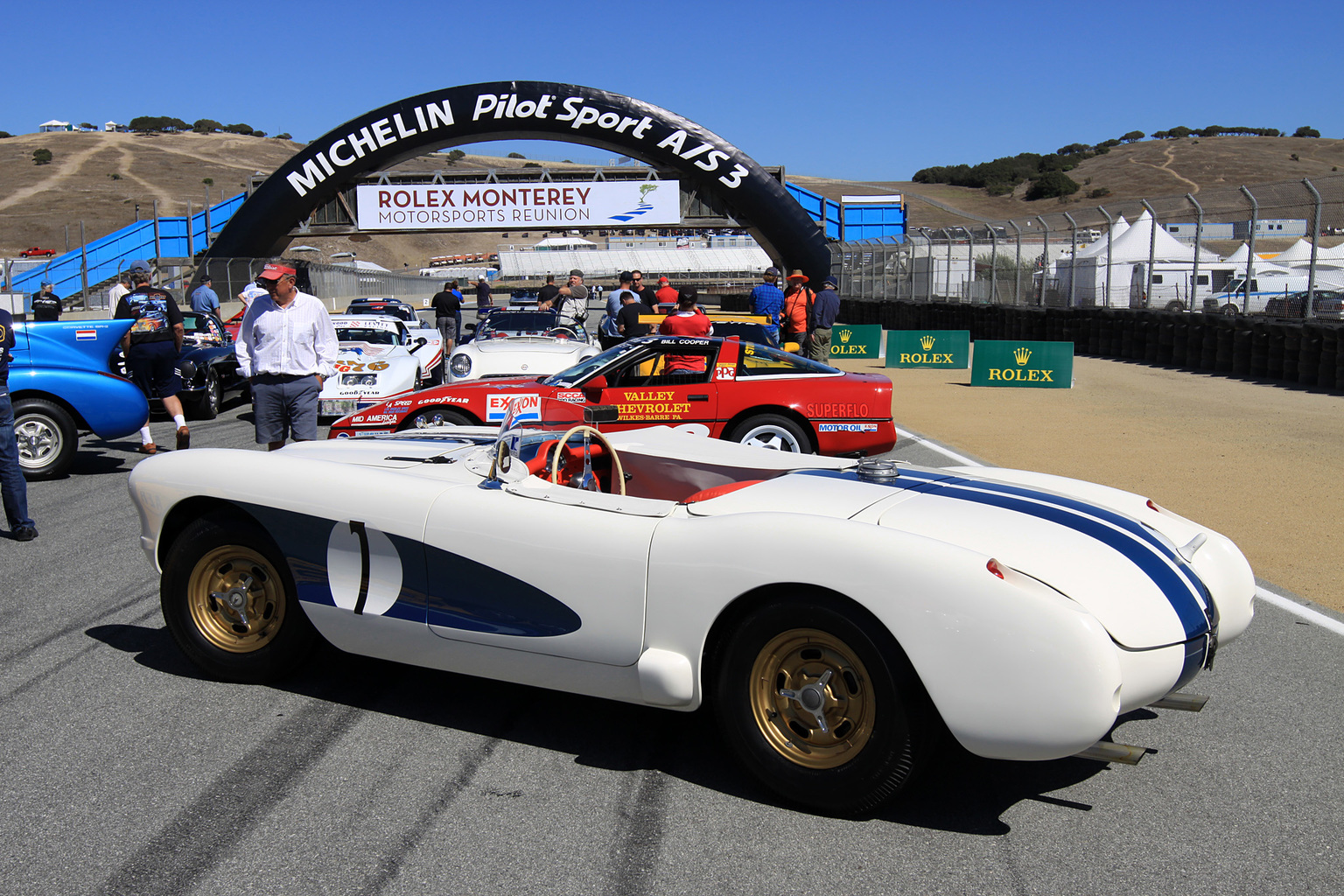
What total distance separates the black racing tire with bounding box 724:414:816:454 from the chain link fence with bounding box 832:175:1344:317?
11.1 m

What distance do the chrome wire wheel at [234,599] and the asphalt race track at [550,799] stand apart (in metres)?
0.21

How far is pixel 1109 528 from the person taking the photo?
354cm

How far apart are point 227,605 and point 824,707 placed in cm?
252

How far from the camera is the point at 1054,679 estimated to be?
9.47 feet

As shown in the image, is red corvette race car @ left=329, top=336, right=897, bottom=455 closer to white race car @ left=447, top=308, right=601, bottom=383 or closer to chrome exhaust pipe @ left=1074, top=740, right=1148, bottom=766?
white race car @ left=447, top=308, right=601, bottom=383

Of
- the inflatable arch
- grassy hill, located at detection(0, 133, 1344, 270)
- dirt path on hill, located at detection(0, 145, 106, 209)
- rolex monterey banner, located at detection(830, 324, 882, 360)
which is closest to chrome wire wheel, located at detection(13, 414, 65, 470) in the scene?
rolex monterey banner, located at detection(830, 324, 882, 360)

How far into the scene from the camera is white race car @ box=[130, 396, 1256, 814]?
2984 mm

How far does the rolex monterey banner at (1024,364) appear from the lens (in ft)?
55.8

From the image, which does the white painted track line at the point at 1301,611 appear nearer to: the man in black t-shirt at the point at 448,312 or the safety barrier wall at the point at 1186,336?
the safety barrier wall at the point at 1186,336

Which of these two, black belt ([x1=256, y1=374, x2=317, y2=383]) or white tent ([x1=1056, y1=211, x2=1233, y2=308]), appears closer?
black belt ([x1=256, y1=374, x2=317, y2=383])

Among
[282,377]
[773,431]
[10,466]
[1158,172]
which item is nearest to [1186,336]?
[773,431]

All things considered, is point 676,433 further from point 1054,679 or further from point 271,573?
point 1054,679

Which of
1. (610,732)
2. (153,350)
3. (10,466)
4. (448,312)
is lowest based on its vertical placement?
(610,732)

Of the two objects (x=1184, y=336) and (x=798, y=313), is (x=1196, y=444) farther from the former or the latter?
(x=1184, y=336)
